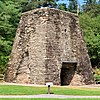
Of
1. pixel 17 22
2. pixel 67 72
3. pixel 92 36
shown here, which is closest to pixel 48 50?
pixel 67 72

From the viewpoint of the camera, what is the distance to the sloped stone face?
2642 cm

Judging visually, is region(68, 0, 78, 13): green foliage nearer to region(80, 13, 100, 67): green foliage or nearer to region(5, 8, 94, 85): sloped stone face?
region(80, 13, 100, 67): green foliage

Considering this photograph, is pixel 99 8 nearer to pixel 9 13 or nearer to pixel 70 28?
pixel 9 13

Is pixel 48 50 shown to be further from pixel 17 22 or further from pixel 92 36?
pixel 92 36

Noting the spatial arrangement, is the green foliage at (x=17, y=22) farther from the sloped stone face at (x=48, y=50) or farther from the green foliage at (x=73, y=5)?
the sloped stone face at (x=48, y=50)

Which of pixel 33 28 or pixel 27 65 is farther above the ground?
pixel 33 28

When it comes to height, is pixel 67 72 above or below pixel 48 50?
below

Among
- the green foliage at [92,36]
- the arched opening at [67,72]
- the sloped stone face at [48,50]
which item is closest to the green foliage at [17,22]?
the green foliage at [92,36]

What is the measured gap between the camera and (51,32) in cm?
2703

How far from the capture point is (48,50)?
26453 mm

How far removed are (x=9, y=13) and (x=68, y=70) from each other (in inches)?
500

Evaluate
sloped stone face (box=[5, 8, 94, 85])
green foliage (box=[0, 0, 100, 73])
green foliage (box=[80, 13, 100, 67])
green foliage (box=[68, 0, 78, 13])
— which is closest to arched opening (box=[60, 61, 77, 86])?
sloped stone face (box=[5, 8, 94, 85])

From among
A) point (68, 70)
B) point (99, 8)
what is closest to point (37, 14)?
point (68, 70)

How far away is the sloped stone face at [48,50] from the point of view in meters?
26.4
